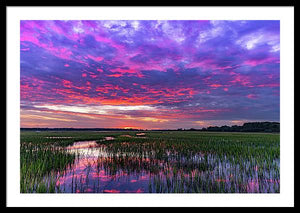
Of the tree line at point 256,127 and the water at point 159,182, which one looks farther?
the tree line at point 256,127

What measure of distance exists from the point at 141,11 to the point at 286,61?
3.99 m

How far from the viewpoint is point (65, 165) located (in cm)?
730

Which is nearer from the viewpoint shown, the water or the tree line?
the water

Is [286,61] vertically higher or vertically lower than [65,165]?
higher

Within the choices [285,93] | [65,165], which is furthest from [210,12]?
[65,165]

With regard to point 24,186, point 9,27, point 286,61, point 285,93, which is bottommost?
point 24,186

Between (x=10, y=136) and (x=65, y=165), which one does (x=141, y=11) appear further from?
(x=65, y=165)

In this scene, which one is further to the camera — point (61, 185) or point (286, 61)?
point (61, 185)

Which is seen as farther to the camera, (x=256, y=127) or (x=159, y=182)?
(x=256, y=127)

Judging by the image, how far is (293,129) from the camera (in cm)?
384
